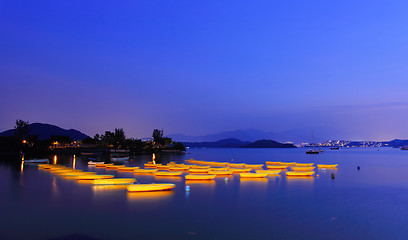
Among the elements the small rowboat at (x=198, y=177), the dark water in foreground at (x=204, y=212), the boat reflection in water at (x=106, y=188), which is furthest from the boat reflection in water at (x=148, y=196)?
the small rowboat at (x=198, y=177)

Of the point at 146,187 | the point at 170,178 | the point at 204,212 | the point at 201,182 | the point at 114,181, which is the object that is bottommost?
the point at 204,212

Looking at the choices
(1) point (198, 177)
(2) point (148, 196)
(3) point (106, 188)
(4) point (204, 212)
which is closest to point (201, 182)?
(1) point (198, 177)

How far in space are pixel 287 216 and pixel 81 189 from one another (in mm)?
19690

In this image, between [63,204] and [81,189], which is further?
[81,189]

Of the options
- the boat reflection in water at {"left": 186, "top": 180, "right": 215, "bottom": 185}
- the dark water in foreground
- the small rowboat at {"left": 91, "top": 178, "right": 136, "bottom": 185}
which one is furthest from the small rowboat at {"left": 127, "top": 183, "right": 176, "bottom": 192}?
the boat reflection in water at {"left": 186, "top": 180, "right": 215, "bottom": 185}

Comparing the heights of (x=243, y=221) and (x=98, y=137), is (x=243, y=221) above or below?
below

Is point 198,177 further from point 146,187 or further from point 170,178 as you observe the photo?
point 146,187

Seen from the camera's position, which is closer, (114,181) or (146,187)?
(146,187)

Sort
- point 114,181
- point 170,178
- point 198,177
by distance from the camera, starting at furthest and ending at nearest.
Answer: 1. point 170,178
2. point 198,177
3. point 114,181

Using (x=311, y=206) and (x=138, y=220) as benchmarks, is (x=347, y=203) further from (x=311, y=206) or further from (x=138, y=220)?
(x=138, y=220)

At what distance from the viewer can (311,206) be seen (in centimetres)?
2355

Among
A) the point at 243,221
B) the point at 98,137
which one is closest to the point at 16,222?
the point at 243,221

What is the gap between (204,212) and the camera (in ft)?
69.7

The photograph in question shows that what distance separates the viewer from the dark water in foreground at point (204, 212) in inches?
642
